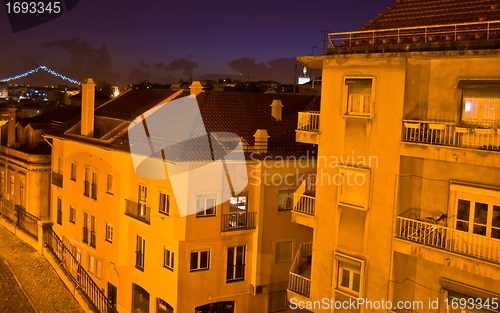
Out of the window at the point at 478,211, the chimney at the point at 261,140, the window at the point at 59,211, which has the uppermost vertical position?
the chimney at the point at 261,140

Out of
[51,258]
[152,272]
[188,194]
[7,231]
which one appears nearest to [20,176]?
[7,231]

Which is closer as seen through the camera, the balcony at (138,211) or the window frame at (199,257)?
the window frame at (199,257)

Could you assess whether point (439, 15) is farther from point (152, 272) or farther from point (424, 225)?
point (152, 272)

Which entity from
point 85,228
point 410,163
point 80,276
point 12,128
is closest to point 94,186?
point 85,228

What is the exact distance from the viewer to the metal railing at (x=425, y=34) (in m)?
11.9

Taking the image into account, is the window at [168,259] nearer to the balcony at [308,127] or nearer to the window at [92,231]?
the window at [92,231]

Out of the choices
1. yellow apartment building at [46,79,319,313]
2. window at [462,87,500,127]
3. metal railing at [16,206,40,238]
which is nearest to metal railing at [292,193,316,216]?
yellow apartment building at [46,79,319,313]

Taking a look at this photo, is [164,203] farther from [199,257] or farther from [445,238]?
[445,238]

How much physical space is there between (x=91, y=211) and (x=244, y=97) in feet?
38.0

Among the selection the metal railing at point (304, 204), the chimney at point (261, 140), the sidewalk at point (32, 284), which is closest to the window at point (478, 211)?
the metal railing at point (304, 204)

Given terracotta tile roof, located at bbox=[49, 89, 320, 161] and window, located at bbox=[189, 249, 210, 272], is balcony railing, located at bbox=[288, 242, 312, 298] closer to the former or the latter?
window, located at bbox=[189, 249, 210, 272]

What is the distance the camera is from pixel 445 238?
1220 centimetres

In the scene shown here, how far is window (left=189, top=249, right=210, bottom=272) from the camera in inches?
822

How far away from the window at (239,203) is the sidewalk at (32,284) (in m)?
9.18
